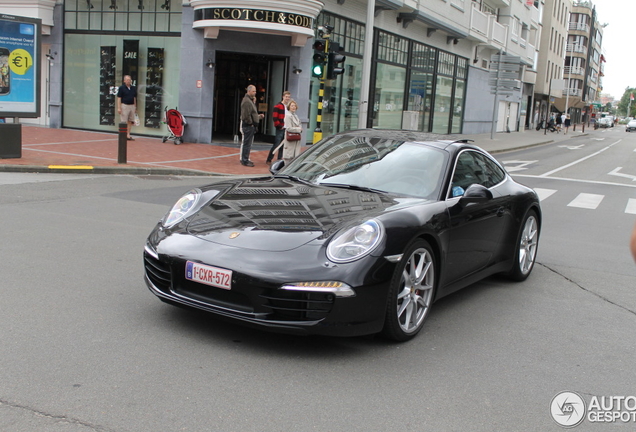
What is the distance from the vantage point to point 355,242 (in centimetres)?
419

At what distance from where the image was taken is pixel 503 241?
602 centimetres

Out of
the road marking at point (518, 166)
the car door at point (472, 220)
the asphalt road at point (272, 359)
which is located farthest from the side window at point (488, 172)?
the road marking at point (518, 166)

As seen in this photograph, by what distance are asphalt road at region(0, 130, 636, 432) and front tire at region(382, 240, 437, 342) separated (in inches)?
4.9

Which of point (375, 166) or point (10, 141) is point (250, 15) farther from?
point (375, 166)

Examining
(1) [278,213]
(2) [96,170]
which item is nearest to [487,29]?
(2) [96,170]

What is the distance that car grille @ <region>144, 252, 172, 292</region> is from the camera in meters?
4.34

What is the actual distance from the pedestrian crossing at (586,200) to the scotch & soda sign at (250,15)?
28.8ft

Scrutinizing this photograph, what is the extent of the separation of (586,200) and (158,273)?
11.5 meters

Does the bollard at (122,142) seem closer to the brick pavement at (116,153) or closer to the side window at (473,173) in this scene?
the brick pavement at (116,153)

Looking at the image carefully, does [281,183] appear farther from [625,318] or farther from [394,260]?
[625,318]

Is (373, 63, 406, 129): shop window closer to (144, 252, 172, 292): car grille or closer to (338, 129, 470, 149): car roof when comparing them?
(338, 129, 470, 149): car roof

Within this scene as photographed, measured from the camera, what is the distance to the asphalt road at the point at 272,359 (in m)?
3.27

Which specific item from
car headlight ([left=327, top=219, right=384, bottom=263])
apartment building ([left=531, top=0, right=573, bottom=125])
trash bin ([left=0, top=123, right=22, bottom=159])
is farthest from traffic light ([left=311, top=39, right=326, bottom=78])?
apartment building ([left=531, top=0, right=573, bottom=125])

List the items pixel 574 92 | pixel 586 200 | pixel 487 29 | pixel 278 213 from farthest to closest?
pixel 574 92
pixel 487 29
pixel 586 200
pixel 278 213
